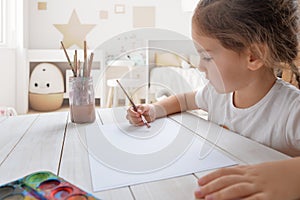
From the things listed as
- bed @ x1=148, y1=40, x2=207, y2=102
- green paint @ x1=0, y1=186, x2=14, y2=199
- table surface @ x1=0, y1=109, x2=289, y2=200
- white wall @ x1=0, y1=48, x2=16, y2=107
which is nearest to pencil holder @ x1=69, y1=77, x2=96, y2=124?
table surface @ x1=0, y1=109, x2=289, y2=200

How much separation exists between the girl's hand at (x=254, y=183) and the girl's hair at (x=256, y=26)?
35 cm

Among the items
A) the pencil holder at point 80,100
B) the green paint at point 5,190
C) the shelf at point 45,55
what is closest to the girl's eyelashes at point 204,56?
the pencil holder at point 80,100

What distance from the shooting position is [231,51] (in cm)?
63

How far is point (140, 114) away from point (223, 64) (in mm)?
211

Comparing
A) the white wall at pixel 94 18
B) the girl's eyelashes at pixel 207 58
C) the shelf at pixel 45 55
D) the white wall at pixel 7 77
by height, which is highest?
the white wall at pixel 94 18

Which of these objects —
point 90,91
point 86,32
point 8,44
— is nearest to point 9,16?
point 8,44

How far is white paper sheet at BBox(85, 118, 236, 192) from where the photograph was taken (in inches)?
14.4

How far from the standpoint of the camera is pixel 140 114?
66cm

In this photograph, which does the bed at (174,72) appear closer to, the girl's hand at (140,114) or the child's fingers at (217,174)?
the girl's hand at (140,114)

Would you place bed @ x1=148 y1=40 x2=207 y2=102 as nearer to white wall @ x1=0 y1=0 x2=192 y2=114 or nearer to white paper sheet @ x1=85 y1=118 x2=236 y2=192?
white paper sheet @ x1=85 y1=118 x2=236 y2=192

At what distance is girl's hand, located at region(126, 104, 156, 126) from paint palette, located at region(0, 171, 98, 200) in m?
0.31

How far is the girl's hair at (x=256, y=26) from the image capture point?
599 millimetres

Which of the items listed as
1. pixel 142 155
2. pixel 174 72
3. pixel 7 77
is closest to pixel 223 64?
pixel 142 155

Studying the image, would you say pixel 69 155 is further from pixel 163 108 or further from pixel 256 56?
pixel 256 56
